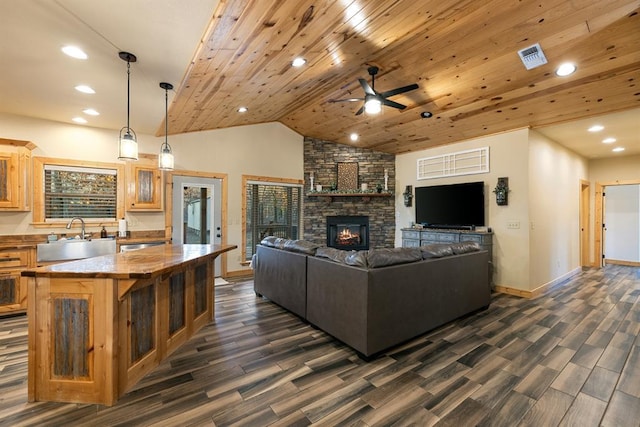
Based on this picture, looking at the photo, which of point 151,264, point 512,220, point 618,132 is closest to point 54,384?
point 151,264

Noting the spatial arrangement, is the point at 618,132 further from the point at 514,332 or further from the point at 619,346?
the point at 514,332

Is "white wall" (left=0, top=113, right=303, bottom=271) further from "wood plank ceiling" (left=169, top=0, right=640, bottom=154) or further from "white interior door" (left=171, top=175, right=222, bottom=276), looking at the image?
"wood plank ceiling" (left=169, top=0, right=640, bottom=154)

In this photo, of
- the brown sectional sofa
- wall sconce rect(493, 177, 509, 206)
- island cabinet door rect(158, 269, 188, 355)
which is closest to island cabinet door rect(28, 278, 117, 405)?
island cabinet door rect(158, 269, 188, 355)

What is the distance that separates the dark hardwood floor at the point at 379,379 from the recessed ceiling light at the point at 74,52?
2664 millimetres

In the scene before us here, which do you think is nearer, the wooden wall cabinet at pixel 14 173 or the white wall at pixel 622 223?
the wooden wall cabinet at pixel 14 173

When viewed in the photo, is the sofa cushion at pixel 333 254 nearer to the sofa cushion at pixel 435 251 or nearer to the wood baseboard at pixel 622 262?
the sofa cushion at pixel 435 251

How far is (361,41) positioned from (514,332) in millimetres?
3484

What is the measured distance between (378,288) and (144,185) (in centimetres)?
411

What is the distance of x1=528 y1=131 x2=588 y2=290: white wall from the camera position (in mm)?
4664

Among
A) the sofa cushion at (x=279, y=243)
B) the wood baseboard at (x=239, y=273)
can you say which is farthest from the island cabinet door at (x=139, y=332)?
the wood baseboard at (x=239, y=273)

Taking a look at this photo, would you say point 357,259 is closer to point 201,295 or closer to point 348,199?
point 201,295

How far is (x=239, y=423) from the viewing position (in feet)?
6.00

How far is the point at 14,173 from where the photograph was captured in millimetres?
3750

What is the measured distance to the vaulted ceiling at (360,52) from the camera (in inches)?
85.0
